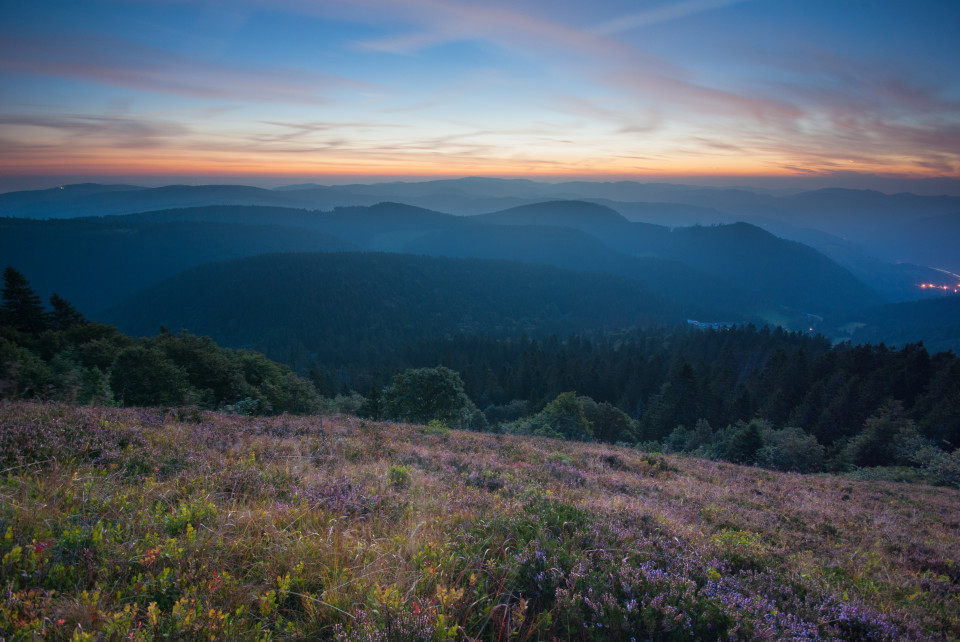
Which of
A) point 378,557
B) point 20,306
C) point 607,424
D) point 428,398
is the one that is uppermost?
point 378,557

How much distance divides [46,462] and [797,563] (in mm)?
9494

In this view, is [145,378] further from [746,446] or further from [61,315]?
[746,446]

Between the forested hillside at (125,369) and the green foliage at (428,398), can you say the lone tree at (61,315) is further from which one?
the green foliage at (428,398)

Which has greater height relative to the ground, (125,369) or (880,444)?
(125,369)

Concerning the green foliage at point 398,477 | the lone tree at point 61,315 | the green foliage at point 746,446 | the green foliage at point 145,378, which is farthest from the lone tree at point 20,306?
the green foliage at point 746,446

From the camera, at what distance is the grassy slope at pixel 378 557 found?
8.87 feet

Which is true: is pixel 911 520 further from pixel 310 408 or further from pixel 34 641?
pixel 310 408

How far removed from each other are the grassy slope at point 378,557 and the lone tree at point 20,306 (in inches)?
1695

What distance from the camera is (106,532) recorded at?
3.24m

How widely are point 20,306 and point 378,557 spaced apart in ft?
170

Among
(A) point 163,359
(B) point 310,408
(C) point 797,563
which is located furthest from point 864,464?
(A) point 163,359

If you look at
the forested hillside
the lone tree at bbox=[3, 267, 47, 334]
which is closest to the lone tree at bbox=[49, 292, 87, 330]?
the forested hillside

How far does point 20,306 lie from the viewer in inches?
1417

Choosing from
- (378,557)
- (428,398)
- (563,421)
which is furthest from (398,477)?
(563,421)
